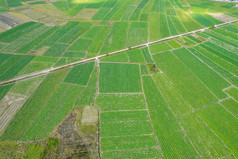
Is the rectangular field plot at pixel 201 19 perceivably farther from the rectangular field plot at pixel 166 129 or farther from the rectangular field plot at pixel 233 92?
the rectangular field plot at pixel 166 129

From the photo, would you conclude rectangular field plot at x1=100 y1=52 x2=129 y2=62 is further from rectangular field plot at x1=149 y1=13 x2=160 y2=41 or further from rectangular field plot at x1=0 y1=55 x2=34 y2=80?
rectangular field plot at x1=0 y1=55 x2=34 y2=80

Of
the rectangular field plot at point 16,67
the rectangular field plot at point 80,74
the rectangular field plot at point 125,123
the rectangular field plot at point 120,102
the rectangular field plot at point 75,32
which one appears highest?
the rectangular field plot at point 75,32

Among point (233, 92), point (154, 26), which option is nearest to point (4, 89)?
point (154, 26)

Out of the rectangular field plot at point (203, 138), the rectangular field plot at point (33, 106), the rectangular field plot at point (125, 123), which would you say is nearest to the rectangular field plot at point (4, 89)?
the rectangular field plot at point (33, 106)

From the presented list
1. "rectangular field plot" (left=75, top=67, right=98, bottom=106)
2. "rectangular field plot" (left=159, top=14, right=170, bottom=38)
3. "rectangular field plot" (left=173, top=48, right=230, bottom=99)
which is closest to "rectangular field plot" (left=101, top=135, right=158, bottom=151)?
"rectangular field plot" (left=75, top=67, right=98, bottom=106)

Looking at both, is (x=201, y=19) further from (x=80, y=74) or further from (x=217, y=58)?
(x=80, y=74)

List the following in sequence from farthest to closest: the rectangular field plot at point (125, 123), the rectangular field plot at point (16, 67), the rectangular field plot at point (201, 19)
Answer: the rectangular field plot at point (201, 19) < the rectangular field plot at point (16, 67) < the rectangular field plot at point (125, 123)

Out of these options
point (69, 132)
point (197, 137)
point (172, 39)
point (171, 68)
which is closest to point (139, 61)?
point (171, 68)
